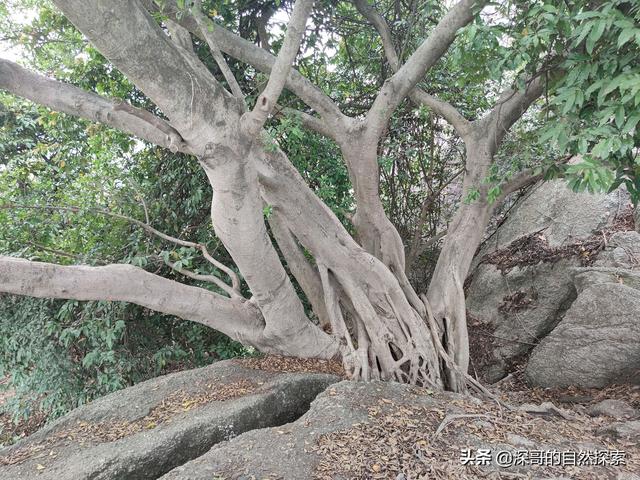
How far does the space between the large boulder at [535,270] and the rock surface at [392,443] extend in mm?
2250

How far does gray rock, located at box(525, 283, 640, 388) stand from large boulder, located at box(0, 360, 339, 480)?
8.59 feet

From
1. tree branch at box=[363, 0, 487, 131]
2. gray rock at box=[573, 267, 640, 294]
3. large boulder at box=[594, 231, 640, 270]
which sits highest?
tree branch at box=[363, 0, 487, 131]

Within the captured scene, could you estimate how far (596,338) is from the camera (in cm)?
479

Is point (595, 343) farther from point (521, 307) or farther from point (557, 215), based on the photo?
point (557, 215)

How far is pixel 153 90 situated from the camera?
2734 millimetres

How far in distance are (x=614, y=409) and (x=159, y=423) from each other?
3878 mm

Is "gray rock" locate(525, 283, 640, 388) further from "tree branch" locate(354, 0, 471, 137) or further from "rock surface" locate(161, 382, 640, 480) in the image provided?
"tree branch" locate(354, 0, 471, 137)

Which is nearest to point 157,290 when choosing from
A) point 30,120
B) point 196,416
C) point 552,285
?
point 196,416

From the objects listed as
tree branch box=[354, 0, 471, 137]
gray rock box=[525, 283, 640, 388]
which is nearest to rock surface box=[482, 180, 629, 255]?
gray rock box=[525, 283, 640, 388]

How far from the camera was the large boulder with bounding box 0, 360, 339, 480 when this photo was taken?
2977mm

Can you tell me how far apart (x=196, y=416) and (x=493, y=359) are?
3974mm

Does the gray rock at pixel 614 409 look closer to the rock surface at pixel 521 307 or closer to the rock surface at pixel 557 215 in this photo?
the rock surface at pixel 521 307

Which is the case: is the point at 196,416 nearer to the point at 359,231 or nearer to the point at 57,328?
the point at 57,328

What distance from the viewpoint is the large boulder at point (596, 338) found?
464 centimetres
